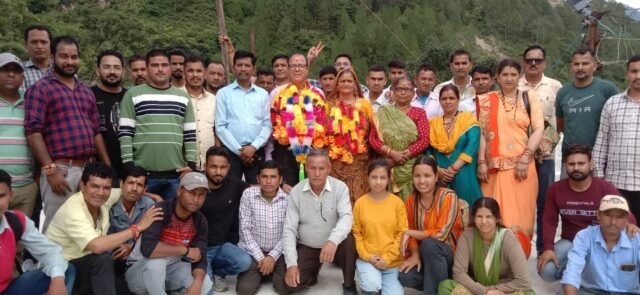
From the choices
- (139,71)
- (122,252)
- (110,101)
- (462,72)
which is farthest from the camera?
(462,72)

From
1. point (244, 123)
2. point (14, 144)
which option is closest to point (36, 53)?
point (14, 144)

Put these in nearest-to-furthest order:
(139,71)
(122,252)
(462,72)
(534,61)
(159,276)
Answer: (159,276) < (122,252) < (534,61) < (139,71) < (462,72)

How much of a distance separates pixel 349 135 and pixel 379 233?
1047 mm

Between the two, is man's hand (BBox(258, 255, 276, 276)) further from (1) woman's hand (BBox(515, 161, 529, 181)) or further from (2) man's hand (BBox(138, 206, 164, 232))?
(1) woman's hand (BBox(515, 161, 529, 181))

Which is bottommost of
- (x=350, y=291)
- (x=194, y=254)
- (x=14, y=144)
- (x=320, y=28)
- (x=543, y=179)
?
(x=350, y=291)

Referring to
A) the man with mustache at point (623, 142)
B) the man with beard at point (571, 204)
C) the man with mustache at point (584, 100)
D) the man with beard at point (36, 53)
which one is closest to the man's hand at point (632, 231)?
the man with beard at point (571, 204)

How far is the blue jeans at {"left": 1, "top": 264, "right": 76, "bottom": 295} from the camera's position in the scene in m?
3.27

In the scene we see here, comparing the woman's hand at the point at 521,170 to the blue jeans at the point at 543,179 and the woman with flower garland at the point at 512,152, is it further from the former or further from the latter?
the blue jeans at the point at 543,179

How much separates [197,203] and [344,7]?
54437 millimetres

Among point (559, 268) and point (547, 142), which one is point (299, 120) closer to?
point (547, 142)

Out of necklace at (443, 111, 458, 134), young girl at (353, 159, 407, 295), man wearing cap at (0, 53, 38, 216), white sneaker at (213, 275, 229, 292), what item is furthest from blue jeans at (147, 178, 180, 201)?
necklace at (443, 111, 458, 134)

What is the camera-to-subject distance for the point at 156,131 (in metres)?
4.28

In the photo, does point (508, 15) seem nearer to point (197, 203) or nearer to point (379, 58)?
point (379, 58)

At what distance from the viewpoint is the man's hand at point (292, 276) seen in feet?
12.9
